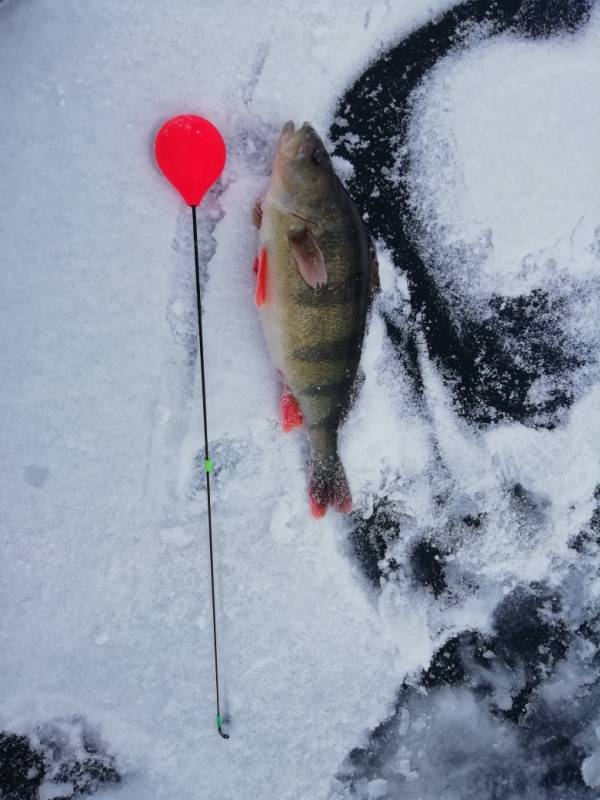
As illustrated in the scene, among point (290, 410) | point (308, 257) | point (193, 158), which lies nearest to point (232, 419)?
point (290, 410)

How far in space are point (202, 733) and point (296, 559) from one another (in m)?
0.69

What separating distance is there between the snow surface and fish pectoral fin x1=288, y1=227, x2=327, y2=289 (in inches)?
12.5

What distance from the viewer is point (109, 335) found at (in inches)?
77.9

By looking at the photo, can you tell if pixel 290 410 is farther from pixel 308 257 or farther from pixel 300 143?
pixel 300 143

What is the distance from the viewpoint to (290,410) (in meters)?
1.99

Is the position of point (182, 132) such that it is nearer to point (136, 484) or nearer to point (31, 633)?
point (136, 484)

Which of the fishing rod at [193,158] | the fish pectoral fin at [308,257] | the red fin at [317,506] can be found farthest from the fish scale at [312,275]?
the red fin at [317,506]

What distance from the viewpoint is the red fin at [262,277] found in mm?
1812

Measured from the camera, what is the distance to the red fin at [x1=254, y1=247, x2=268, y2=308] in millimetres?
1812

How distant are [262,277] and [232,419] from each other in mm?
537

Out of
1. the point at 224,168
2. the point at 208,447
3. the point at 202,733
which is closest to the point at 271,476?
the point at 208,447

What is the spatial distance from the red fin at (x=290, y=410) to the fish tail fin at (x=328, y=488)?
16cm

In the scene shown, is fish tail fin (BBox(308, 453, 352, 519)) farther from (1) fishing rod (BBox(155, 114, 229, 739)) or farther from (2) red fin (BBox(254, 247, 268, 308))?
(2) red fin (BBox(254, 247, 268, 308))

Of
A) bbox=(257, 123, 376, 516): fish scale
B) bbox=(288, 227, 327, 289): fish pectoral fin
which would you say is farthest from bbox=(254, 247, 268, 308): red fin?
bbox=(288, 227, 327, 289): fish pectoral fin
